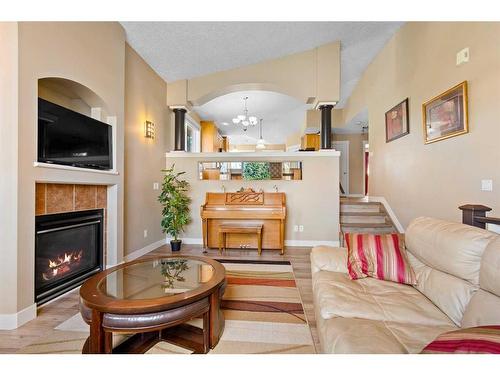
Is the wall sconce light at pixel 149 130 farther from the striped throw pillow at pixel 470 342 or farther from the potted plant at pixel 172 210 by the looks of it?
the striped throw pillow at pixel 470 342

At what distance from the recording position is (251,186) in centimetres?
457

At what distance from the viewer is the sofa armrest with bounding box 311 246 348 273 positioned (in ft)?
6.34

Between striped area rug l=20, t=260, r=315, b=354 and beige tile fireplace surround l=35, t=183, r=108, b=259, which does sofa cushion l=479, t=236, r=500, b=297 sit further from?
beige tile fireplace surround l=35, t=183, r=108, b=259

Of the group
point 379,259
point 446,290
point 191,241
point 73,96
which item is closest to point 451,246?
point 446,290

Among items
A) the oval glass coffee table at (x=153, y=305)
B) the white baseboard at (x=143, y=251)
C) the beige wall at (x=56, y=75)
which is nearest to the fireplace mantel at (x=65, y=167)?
the beige wall at (x=56, y=75)

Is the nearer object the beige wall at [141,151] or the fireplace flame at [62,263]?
the fireplace flame at [62,263]

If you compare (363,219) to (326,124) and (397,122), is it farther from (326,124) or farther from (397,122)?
(326,124)

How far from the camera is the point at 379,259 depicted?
1.80m

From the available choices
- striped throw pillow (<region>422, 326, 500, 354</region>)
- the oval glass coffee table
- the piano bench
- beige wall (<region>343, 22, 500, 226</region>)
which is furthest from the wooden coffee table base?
beige wall (<region>343, 22, 500, 226</region>)

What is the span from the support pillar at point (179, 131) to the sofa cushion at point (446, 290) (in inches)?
165

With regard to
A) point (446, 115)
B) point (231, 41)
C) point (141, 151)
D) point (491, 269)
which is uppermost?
Result: point (231, 41)

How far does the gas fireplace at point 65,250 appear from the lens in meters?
2.19

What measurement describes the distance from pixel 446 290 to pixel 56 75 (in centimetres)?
344
